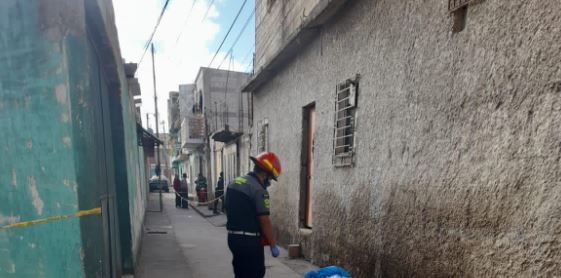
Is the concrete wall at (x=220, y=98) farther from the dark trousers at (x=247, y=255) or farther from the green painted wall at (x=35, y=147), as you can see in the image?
the green painted wall at (x=35, y=147)

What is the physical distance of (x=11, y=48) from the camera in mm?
1719

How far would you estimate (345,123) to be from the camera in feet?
15.1

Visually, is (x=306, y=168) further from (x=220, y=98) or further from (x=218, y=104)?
(x=220, y=98)

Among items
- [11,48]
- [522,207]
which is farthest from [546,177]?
[11,48]

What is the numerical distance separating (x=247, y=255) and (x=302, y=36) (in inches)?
156

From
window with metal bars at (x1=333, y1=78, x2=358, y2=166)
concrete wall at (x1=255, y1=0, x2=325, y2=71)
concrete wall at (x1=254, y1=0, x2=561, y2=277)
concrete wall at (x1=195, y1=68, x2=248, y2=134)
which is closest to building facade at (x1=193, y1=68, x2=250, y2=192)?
concrete wall at (x1=195, y1=68, x2=248, y2=134)

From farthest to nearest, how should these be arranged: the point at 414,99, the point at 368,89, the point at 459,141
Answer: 1. the point at 368,89
2. the point at 414,99
3. the point at 459,141

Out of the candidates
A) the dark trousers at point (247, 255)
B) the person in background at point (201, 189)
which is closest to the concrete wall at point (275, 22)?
the dark trousers at point (247, 255)

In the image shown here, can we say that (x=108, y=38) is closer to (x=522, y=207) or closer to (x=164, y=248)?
(x=522, y=207)

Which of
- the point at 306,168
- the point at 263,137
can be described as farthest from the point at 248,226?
the point at 263,137

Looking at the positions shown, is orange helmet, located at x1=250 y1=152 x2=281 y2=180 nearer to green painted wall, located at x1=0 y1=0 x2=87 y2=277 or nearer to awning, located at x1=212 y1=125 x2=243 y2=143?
green painted wall, located at x1=0 y1=0 x2=87 y2=277

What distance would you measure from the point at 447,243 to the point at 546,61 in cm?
155

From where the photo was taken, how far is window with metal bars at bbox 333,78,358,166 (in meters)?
4.30

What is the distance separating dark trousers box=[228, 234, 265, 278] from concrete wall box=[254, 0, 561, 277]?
142 cm
